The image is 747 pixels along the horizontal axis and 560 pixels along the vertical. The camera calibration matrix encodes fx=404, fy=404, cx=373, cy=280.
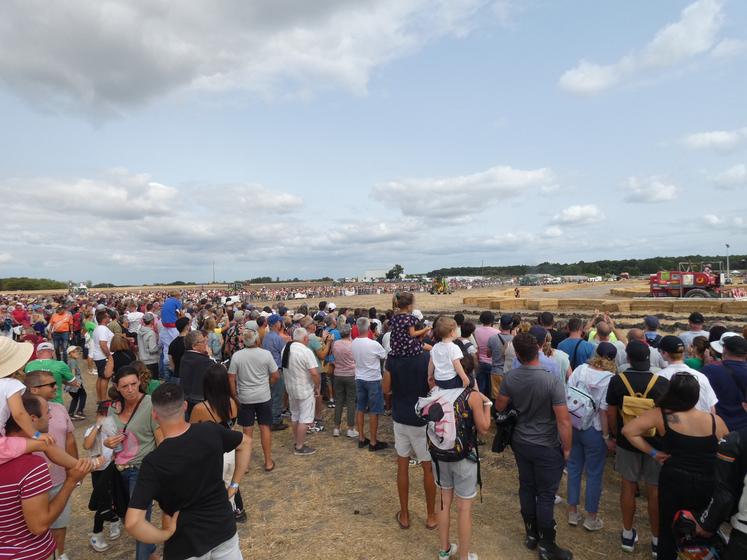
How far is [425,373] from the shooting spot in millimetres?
4156

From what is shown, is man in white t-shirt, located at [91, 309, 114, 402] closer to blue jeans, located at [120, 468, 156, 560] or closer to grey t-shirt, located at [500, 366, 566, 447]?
blue jeans, located at [120, 468, 156, 560]

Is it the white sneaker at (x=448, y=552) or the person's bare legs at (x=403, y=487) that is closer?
the white sneaker at (x=448, y=552)

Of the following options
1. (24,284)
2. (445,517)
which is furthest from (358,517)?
(24,284)

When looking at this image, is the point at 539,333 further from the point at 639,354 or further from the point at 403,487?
the point at 403,487

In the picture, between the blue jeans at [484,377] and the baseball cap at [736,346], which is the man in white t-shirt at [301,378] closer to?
the blue jeans at [484,377]

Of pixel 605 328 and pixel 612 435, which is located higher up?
pixel 605 328

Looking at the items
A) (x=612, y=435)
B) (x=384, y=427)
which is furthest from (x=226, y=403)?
(x=384, y=427)

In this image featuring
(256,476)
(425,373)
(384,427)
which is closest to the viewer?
(425,373)

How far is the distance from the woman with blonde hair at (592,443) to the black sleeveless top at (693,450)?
93 centimetres

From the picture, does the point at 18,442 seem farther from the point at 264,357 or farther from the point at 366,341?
the point at 366,341

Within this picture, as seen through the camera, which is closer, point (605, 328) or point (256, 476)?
point (605, 328)

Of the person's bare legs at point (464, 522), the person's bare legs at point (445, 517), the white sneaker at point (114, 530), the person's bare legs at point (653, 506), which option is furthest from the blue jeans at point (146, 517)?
the person's bare legs at point (653, 506)

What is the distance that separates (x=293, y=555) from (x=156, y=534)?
2.24 m

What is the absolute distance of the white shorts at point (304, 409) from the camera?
19.8 ft
